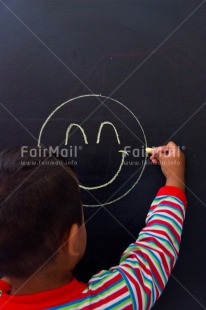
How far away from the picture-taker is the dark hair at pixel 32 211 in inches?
18.8

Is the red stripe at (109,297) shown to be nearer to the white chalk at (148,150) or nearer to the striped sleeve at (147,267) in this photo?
the striped sleeve at (147,267)

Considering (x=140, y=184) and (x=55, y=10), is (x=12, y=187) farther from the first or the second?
(x=55, y=10)

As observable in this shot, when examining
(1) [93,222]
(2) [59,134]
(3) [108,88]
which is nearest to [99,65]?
(3) [108,88]

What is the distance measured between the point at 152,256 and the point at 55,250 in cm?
16

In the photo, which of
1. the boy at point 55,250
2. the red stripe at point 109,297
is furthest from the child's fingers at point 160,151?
the red stripe at point 109,297

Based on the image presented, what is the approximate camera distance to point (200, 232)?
2.12 feet

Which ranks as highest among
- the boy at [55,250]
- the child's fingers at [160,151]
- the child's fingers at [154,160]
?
the child's fingers at [160,151]

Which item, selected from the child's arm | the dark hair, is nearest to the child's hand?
the child's arm

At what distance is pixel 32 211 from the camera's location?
48 cm

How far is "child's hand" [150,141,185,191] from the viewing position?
25.0 inches

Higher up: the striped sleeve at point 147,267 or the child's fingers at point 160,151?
the child's fingers at point 160,151

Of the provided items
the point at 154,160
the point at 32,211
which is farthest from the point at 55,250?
the point at 154,160

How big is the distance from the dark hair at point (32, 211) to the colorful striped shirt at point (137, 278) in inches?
1.9

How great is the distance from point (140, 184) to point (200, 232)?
137 mm
